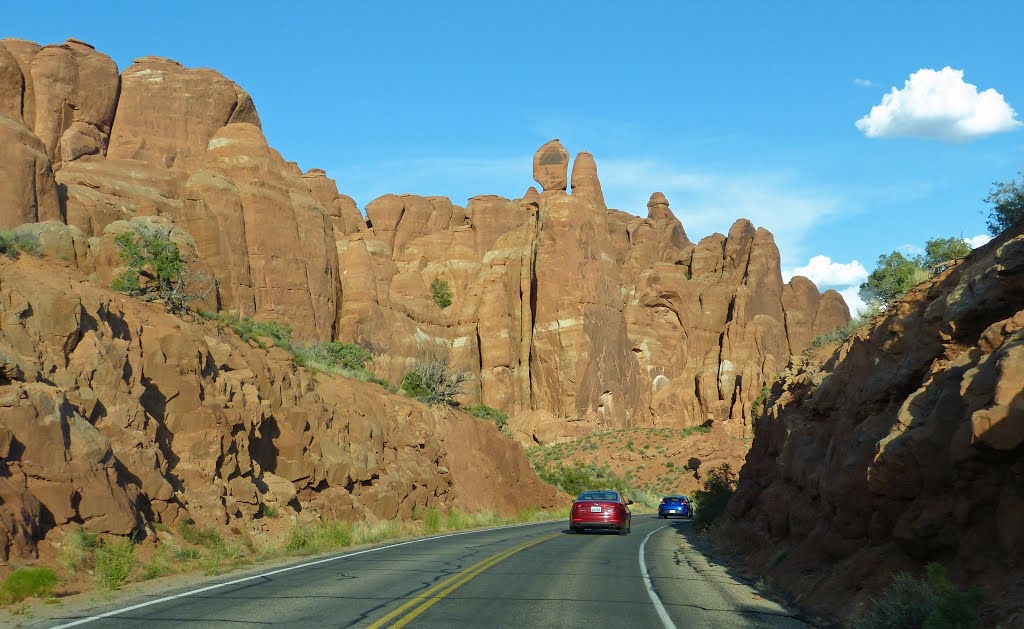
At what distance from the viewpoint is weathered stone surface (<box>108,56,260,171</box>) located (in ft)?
196

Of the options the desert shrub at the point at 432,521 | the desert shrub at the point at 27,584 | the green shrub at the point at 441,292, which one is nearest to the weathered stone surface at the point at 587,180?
the green shrub at the point at 441,292

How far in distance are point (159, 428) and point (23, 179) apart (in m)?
22.3

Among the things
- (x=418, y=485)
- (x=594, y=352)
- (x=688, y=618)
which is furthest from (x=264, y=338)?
(x=594, y=352)

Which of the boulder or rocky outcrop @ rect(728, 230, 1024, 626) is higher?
the boulder

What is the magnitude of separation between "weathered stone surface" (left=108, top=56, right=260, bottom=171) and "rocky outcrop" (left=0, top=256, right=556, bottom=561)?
105 feet

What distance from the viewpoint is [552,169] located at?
104 meters

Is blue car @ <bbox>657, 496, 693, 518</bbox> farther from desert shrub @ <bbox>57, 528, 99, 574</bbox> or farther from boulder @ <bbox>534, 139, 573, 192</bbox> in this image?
boulder @ <bbox>534, 139, 573, 192</bbox>

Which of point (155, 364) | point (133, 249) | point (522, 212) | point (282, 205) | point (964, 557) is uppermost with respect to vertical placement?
point (522, 212)

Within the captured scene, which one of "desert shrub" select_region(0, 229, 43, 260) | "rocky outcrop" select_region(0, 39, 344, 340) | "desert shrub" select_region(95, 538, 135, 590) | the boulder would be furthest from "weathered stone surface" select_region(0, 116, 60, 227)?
the boulder

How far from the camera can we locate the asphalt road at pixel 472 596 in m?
10.9

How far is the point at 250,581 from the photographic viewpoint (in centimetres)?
1477

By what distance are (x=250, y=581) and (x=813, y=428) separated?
1175 centimetres

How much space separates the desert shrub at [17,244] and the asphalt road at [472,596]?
34.5 ft

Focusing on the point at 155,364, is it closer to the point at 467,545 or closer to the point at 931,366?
the point at 467,545
